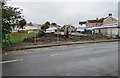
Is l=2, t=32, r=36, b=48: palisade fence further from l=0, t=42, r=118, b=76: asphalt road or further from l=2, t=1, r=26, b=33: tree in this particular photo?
l=0, t=42, r=118, b=76: asphalt road

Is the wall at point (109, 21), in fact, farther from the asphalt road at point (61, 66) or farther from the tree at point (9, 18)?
the asphalt road at point (61, 66)

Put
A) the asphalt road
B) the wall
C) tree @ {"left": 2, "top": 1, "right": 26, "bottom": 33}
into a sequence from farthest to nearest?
the wall → tree @ {"left": 2, "top": 1, "right": 26, "bottom": 33} → the asphalt road

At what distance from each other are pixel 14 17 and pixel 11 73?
34.5ft

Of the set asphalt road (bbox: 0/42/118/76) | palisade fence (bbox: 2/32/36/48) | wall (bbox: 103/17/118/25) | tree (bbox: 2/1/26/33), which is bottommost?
asphalt road (bbox: 0/42/118/76)

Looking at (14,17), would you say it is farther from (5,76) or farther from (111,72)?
(111,72)

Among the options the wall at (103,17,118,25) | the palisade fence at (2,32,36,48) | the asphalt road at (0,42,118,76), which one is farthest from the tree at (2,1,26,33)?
the wall at (103,17,118,25)

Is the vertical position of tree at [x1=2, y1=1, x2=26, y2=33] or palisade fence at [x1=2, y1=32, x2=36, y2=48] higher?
tree at [x1=2, y1=1, x2=26, y2=33]

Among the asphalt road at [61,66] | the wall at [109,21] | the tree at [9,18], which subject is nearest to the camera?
the asphalt road at [61,66]

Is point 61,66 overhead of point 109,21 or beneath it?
beneath

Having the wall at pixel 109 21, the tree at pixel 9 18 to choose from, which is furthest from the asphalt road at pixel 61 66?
the wall at pixel 109 21

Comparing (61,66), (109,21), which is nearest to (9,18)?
(61,66)

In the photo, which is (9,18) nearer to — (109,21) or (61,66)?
(61,66)

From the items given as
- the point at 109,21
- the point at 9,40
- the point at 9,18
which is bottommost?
the point at 9,40

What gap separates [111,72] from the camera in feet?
18.8
